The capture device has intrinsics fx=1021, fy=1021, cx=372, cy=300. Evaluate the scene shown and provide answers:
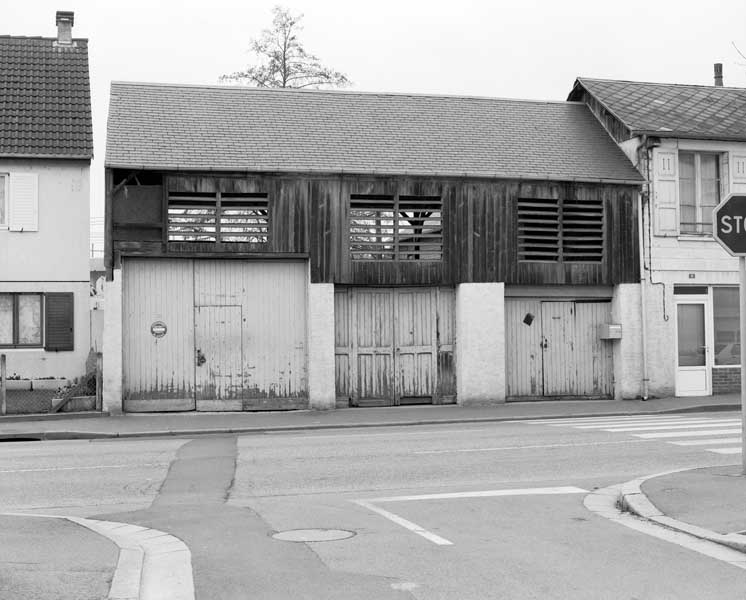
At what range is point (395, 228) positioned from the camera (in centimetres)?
2330

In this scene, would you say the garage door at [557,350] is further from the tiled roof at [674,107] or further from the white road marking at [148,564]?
the white road marking at [148,564]

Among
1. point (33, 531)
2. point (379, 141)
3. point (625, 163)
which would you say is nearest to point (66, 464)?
point (33, 531)

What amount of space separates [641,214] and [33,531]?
18692 mm

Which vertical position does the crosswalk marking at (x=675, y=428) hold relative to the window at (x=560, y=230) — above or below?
below

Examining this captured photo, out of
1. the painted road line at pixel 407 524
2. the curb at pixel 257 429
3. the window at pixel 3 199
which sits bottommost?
the curb at pixel 257 429

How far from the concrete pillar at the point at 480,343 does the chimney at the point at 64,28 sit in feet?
43.2

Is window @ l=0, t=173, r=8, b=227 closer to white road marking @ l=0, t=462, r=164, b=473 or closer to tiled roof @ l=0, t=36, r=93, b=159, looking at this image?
tiled roof @ l=0, t=36, r=93, b=159

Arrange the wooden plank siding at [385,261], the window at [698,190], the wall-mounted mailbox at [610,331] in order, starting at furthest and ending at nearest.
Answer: the window at [698,190], the wall-mounted mailbox at [610,331], the wooden plank siding at [385,261]

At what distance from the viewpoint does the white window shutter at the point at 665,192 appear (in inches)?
971

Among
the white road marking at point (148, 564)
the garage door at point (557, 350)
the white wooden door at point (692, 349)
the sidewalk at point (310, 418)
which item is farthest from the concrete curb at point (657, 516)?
the white wooden door at point (692, 349)

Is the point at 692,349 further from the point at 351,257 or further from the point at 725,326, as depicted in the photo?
the point at 351,257

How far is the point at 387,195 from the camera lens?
23281 millimetres

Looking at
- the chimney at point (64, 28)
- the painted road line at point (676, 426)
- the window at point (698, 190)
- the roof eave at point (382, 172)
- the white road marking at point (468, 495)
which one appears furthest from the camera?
the chimney at point (64, 28)

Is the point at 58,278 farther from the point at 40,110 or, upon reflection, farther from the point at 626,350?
the point at 626,350
